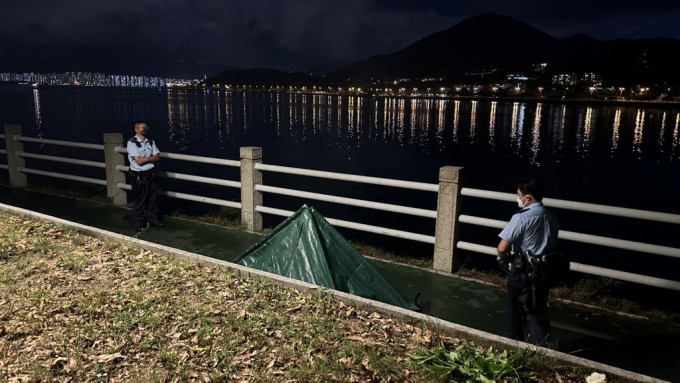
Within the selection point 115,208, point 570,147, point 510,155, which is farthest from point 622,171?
point 115,208

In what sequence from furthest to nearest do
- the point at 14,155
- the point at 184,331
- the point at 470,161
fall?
the point at 470,161 → the point at 14,155 → the point at 184,331

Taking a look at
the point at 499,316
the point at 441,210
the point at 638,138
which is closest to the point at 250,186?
the point at 441,210

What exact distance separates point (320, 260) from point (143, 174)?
14.9ft

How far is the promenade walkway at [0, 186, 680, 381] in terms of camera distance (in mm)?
5156

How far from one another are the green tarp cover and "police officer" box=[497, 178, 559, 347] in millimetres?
1687

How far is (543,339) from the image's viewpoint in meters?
4.77

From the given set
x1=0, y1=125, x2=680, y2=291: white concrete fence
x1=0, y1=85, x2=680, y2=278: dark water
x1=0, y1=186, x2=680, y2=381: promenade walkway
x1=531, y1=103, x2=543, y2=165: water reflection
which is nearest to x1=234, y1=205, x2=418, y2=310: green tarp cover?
x1=0, y1=186, x2=680, y2=381: promenade walkway

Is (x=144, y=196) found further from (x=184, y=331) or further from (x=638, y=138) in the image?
(x=638, y=138)

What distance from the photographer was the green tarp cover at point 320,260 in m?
6.13

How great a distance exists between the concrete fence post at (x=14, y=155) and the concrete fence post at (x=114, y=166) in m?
3.46

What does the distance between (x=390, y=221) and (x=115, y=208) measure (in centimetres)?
1333

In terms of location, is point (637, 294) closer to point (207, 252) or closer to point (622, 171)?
point (207, 252)

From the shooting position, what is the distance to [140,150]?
8828 millimetres

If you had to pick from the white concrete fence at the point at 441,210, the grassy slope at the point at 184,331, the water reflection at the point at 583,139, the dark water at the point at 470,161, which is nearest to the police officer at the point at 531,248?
the grassy slope at the point at 184,331
